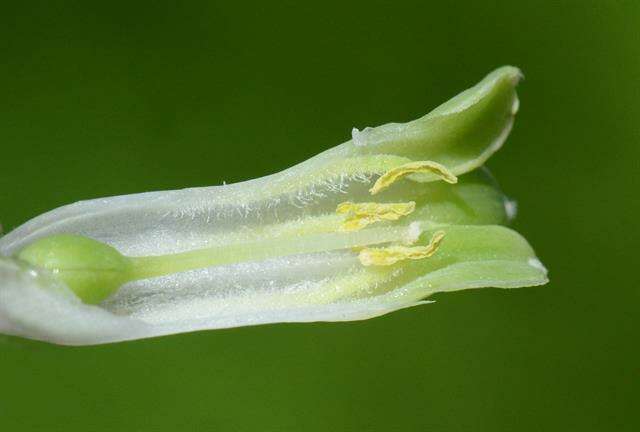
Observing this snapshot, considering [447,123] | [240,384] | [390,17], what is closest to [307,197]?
[447,123]

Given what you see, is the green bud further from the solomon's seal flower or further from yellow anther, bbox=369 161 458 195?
yellow anther, bbox=369 161 458 195

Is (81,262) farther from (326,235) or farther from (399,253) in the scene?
(399,253)

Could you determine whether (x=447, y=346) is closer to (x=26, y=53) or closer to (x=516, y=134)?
(x=516, y=134)

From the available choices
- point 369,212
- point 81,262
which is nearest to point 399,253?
point 369,212

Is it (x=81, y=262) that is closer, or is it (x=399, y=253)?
(x=81, y=262)

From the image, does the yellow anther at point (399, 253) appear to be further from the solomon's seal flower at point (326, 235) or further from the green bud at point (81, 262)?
the green bud at point (81, 262)

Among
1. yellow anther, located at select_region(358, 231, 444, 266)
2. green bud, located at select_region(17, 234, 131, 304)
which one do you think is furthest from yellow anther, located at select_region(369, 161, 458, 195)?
green bud, located at select_region(17, 234, 131, 304)

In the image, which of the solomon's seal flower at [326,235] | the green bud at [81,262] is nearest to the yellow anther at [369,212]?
the solomon's seal flower at [326,235]
